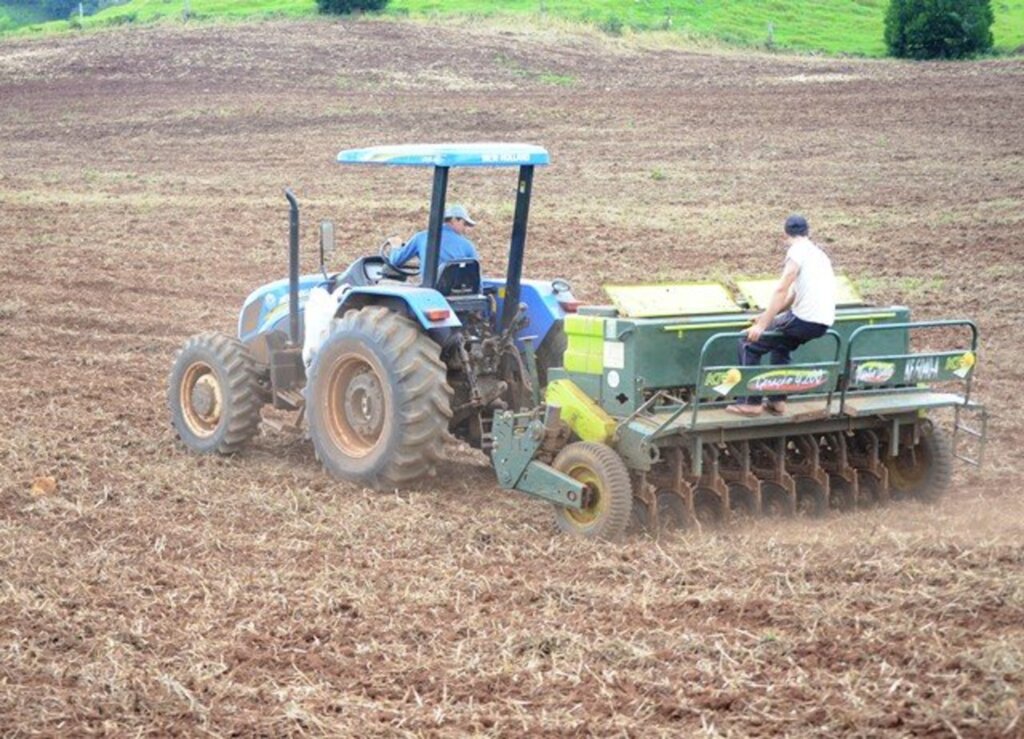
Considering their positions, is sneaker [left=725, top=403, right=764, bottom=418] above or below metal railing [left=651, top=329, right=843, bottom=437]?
below

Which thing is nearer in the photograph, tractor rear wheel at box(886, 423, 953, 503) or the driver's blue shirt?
tractor rear wheel at box(886, 423, 953, 503)

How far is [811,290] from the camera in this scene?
8.77 meters

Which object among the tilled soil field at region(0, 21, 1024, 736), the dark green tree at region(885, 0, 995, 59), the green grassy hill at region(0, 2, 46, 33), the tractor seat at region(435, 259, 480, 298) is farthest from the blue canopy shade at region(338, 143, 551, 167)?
the green grassy hill at region(0, 2, 46, 33)

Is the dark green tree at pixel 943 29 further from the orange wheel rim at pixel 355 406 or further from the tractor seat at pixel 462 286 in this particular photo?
the orange wheel rim at pixel 355 406

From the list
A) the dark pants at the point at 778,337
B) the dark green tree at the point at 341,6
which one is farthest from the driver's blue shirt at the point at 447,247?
the dark green tree at the point at 341,6

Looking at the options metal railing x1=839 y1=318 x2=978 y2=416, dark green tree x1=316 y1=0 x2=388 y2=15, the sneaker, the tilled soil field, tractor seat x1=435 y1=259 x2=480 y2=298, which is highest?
dark green tree x1=316 y1=0 x2=388 y2=15

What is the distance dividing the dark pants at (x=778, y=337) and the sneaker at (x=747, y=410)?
2.3 inches

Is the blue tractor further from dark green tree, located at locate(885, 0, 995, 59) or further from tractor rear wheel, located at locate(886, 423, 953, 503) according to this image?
dark green tree, located at locate(885, 0, 995, 59)

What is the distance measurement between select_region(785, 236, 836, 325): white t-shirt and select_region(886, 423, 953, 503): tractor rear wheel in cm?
115

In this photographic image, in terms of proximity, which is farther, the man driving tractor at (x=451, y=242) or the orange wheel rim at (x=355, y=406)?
the man driving tractor at (x=451, y=242)

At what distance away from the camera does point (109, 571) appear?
807 cm

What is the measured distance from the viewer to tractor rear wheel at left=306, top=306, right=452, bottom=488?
937 centimetres

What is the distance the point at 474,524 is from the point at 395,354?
109cm

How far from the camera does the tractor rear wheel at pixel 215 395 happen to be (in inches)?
420
